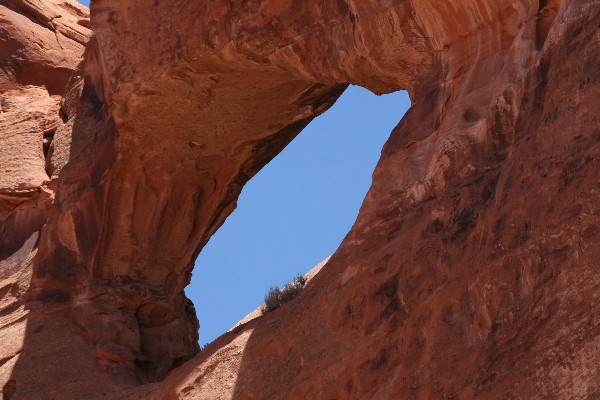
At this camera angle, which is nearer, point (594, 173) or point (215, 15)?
point (594, 173)

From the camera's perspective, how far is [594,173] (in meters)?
5.81

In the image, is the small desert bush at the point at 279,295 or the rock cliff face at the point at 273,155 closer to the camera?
the rock cliff face at the point at 273,155

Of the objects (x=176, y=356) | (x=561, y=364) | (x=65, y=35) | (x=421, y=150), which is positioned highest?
(x=65, y=35)

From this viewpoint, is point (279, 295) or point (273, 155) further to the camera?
point (279, 295)

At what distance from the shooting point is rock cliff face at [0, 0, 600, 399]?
19.9ft

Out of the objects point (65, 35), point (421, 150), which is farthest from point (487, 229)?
point (65, 35)

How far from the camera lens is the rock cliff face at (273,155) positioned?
606 centimetres

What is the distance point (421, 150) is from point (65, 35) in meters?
8.27

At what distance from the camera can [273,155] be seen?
12.2 m

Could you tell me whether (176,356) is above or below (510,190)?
above

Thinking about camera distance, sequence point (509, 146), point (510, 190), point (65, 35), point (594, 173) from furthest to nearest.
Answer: point (65, 35)
point (509, 146)
point (510, 190)
point (594, 173)

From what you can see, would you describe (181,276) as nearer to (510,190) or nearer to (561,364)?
(510,190)

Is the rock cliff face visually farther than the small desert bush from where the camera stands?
No

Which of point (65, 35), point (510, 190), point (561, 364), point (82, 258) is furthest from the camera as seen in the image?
point (65, 35)
